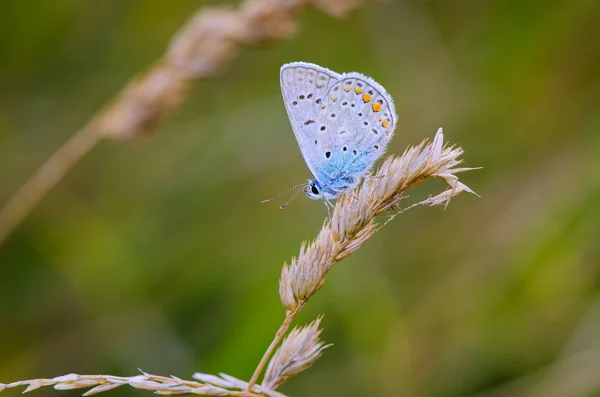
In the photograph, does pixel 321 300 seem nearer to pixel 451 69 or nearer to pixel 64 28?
pixel 451 69

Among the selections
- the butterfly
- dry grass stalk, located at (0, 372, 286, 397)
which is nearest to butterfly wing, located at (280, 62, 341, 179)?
the butterfly

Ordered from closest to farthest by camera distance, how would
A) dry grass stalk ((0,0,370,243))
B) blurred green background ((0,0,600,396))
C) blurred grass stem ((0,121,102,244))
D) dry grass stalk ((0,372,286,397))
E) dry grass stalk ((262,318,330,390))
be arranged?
dry grass stalk ((0,372,286,397)) < dry grass stalk ((262,318,330,390)) < blurred grass stem ((0,121,102,244)) < dry grass stalk ((0,0,370,243)) < blurred green background ((0,0,600,396))

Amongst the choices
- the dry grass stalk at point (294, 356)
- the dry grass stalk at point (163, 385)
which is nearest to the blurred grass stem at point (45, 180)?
the dry grass stalk at point (163, 385)

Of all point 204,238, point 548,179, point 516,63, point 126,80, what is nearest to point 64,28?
point 126,80

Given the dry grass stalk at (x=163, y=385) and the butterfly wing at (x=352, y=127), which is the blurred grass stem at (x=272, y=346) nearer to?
the dry grass stalk at (x=163, y=385)

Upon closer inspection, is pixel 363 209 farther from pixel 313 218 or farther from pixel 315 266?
pixel 313 218

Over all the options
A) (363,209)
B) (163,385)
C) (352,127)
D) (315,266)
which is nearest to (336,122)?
(352,127)

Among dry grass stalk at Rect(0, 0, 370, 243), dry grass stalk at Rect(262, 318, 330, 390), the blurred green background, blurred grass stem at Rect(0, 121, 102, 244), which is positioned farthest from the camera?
the blurred green background

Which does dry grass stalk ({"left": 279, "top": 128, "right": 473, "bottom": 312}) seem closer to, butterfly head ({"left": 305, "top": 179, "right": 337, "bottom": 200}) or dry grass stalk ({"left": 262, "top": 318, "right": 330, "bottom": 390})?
dry grass stalk ({"left": 262, "top": 318, "right": 330, "bottom": 390})
